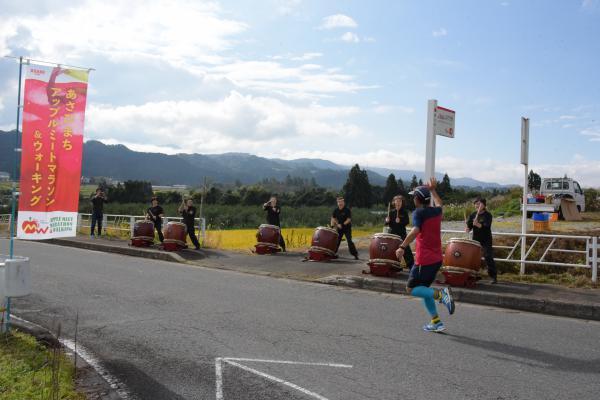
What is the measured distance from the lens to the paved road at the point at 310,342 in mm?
4875

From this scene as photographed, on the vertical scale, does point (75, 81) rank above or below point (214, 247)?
above

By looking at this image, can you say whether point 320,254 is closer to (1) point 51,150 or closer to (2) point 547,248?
(2) point 547,248

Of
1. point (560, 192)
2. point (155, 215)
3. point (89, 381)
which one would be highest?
point (560, 192)

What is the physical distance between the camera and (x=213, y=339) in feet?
21.1

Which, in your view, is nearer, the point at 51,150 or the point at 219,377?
the point at 219,377

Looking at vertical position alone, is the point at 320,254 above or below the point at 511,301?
above

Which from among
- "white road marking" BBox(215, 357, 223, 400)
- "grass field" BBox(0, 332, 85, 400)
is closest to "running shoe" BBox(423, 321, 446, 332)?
"white road marking" BBox(215, 357, 223, 400)

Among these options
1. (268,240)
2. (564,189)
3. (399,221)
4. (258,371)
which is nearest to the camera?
(258,371)

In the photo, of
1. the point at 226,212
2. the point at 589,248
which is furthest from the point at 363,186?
the point at 589,248

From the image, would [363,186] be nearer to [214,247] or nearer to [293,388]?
[214,247]

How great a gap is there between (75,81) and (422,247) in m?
4.72

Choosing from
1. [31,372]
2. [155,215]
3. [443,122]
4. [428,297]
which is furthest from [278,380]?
[155,215]

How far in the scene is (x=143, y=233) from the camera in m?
17.4

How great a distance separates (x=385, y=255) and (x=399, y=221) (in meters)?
1.09
